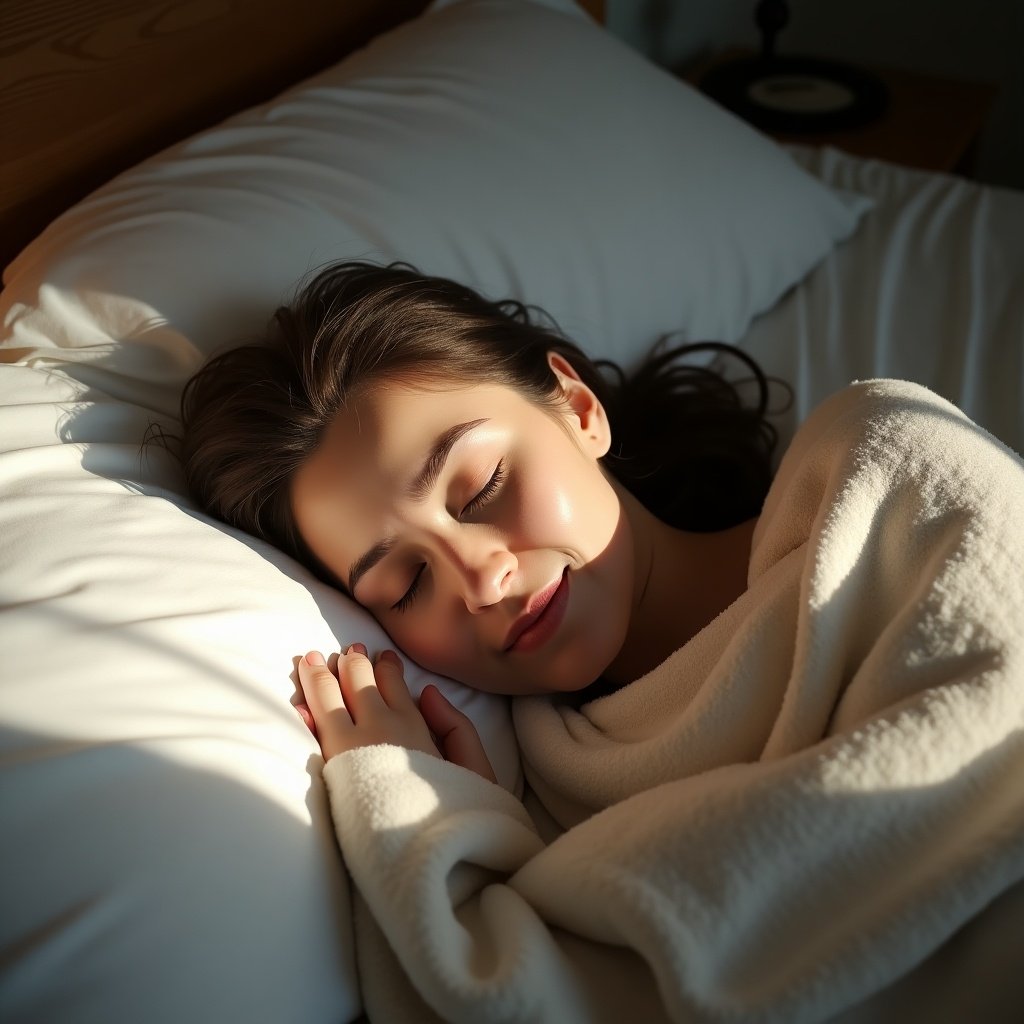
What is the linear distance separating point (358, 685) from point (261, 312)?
16.4 inches

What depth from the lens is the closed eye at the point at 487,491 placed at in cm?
92

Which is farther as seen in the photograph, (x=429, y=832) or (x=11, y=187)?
(x=11, y=187)

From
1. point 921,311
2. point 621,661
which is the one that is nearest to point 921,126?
point 921,311

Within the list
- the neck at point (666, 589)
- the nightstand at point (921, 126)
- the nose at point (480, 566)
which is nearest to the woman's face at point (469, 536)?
the nose at point (480, 566)

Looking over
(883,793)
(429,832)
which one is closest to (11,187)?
(429,832)

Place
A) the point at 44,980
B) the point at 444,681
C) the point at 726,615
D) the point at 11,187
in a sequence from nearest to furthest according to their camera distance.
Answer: the point at 44,980 → the point at 726,615 → the point at 444,681 → the point at 11,187

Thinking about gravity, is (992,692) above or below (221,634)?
above

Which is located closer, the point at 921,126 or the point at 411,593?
the point at 411,593

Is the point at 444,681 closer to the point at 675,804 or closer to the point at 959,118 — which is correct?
the point at 675,804

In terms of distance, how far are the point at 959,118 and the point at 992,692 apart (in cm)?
173

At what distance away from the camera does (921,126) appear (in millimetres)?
2018

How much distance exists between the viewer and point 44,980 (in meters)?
0.58

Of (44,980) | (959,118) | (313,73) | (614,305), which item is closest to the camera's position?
(44,980)

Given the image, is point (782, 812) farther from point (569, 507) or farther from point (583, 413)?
point (583, 413)
